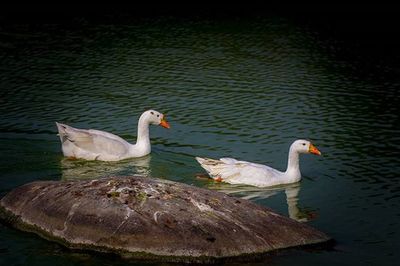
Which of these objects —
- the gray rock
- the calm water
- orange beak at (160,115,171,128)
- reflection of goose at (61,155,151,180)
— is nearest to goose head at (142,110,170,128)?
orange beak at (160,115,171,128)

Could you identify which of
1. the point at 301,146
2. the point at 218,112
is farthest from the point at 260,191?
the point at 218,112

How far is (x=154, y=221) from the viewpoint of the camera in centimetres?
1164

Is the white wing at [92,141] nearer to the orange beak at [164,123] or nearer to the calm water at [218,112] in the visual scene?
the calm water at [218,112]

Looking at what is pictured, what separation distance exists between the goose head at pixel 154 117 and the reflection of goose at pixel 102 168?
0.94m

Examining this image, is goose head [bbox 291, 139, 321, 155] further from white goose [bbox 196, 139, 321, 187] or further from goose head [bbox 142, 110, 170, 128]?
goose head [bbox 142, 110, 170, 128]

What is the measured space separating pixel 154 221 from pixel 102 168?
5360 mm

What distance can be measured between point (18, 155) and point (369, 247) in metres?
7.86

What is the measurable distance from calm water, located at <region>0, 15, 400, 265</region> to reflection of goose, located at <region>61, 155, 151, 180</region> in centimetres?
4

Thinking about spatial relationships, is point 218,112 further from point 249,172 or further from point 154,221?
point 154,221

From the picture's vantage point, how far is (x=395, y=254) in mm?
12070

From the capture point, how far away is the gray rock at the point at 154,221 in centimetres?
1145

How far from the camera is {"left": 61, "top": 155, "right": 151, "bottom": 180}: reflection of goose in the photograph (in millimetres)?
16250

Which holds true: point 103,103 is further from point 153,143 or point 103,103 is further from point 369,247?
point 369,247

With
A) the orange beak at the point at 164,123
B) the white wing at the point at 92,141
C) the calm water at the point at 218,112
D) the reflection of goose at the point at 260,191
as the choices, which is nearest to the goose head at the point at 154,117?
the orange beak at the point at 164,123
